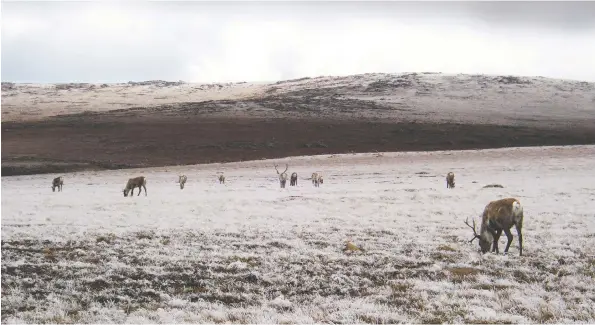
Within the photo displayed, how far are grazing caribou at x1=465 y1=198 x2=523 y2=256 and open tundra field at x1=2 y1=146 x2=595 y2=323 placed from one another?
0.57 meters

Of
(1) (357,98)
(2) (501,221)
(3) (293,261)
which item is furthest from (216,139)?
(2) (501,221)

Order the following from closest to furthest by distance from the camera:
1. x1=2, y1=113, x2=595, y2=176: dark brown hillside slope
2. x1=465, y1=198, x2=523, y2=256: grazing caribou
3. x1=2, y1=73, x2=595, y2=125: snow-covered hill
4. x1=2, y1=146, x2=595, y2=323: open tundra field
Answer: x1=2, y1=146, x2=595, y2=323: open tundra field, x1=465, y1=198, x2=523, y2=256: grazing caribou, x1=2, y1=113, x2=595, y2=176: dark brown hillside slope, x1=2, y1=73, x2=595, y2=125: snow-covered hill

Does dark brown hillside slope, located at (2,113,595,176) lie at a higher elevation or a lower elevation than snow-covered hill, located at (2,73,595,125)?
lower

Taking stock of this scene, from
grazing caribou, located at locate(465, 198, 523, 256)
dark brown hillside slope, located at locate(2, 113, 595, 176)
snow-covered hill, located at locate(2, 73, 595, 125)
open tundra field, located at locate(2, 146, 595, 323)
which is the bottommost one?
open tundra field, located at locate(2, 146, 595, 323)

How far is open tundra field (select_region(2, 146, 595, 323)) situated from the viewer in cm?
984

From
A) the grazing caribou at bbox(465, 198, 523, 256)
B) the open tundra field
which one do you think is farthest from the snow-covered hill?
the grazing caribou at bbox(465, 198, 523, 256)

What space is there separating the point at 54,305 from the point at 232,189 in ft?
90.1

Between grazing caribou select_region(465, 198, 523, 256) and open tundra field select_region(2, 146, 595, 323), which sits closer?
open tundra field select_region(2, 146, 595, 323)

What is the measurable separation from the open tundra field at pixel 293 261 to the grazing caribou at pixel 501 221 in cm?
57

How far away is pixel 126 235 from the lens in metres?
18.3

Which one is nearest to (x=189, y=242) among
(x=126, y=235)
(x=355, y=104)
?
(x=126, y=235)

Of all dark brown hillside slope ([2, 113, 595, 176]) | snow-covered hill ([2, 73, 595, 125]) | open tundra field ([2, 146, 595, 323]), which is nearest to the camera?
open tundra field ([2, 146, 595, 323])

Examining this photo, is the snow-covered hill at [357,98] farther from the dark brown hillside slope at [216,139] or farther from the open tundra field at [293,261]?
the open tundra field at [293,261]

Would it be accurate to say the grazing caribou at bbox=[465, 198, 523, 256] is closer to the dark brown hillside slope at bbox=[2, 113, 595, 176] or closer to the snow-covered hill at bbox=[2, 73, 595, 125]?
the dark brown hillside slope at bbox=[2, 113, 595, 176]
